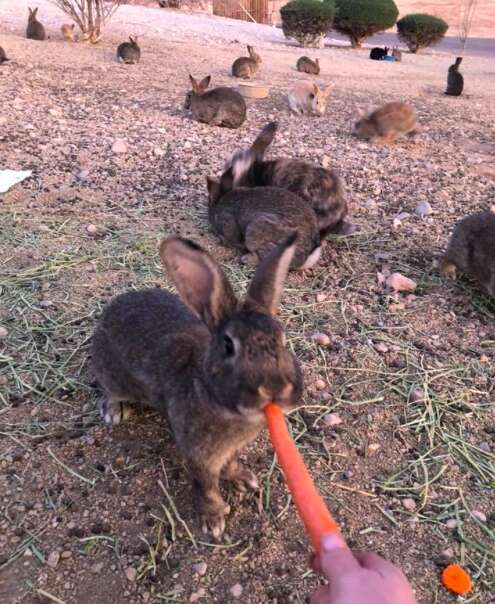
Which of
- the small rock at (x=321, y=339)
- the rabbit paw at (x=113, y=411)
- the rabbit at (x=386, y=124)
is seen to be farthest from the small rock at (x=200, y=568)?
the rabbit at (x=386, y=124)

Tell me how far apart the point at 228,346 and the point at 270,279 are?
368 millimetres

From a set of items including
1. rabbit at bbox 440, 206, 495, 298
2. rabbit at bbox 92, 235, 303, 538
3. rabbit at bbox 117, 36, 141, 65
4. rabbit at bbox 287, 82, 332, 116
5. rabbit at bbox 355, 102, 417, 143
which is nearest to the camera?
rabbit at bbox 92, 235, 303, 538

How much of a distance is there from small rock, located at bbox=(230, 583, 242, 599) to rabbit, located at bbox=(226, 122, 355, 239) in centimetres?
348

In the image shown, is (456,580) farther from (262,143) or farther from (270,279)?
(262,143)

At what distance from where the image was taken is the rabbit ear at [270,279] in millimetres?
2436

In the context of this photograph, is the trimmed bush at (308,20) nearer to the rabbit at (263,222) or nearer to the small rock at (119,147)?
the small rock at (119,147)

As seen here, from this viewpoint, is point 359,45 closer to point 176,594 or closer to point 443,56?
point 443,56

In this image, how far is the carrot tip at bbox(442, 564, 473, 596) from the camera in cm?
255

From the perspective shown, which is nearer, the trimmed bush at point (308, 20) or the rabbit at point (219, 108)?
the rabbit at point (219, 108)

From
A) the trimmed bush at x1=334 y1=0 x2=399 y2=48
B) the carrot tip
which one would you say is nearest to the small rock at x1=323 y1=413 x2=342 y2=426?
the carrot tip

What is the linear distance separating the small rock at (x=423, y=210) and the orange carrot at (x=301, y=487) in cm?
446

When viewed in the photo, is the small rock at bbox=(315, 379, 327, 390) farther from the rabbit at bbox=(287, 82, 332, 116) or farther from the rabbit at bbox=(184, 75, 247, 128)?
the rabbit at bbox=(287, 82, 332, 116)

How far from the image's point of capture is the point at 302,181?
5.66m

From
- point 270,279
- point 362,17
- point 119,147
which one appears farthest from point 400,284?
point 362,17
